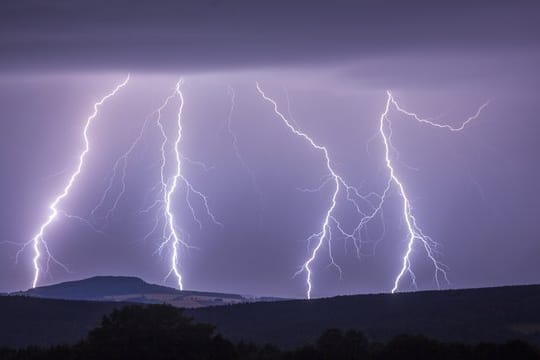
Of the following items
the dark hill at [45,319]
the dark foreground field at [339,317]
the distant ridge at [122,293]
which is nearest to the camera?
the dark foreground field at [339,317]

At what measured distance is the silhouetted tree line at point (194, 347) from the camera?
44.2 m

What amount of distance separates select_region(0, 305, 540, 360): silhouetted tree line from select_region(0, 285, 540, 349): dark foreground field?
1559 centimetres

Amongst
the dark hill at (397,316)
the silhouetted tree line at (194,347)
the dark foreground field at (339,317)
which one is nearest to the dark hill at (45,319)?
→ the dark foreground field at (339,317)

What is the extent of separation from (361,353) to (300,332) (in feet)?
74.7

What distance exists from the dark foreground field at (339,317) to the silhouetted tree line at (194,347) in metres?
15.6

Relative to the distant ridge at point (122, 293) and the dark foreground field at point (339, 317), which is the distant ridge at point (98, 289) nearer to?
the distant ridge at point (122, 293)

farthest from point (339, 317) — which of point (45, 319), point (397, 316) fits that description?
point (45, 319)

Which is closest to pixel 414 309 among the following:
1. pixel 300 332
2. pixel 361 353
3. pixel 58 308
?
pixel 300 332

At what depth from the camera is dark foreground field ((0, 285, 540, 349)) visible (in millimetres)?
66812

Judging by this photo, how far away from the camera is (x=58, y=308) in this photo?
81.3 m

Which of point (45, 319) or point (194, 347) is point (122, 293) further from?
point (194, 347)

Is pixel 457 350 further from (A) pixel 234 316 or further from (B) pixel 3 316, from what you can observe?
(B) pixel 3 316

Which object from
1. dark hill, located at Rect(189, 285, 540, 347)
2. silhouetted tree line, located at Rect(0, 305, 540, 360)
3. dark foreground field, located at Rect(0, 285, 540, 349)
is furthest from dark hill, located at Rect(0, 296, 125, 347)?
silhouetted tree line, located at Rect(0, 305, 540, 360)

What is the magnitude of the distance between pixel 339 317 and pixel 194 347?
103ft
